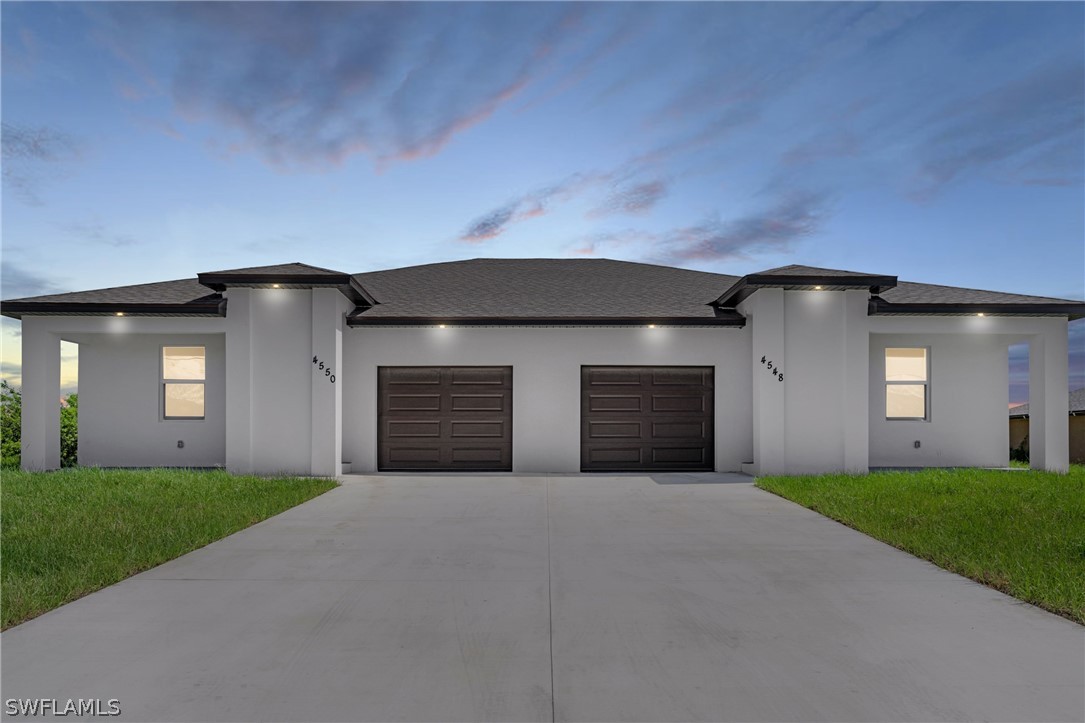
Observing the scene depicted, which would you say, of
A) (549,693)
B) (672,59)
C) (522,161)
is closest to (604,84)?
(672,59)

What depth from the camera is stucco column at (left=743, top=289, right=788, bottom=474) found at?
40.0 ft

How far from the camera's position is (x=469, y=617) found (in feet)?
14.0

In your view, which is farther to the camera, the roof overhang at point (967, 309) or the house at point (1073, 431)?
the house at point (1073, 431)

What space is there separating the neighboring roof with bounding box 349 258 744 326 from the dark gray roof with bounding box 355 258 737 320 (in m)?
0.02

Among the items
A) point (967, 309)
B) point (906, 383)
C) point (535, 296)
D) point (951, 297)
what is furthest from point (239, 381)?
point (951, 297)

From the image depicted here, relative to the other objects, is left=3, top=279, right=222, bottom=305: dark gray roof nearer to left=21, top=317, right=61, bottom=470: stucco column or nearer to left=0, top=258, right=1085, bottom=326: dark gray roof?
left=0, top=258, right=1085, bottom=326: dark gray roof

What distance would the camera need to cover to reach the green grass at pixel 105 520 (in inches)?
194

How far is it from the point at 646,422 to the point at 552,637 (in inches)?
385

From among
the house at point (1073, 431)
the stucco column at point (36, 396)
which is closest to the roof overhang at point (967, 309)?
the house at point (1073, 431)

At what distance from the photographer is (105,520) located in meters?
7.29

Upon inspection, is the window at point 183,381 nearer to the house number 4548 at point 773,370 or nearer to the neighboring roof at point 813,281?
the neighboring roof at point 813,281

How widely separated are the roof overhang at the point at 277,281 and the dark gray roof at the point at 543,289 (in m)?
1.29

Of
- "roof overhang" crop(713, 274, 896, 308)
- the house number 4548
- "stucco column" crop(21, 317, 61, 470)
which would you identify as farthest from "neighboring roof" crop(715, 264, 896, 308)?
"stucco column" crop(21, 317, 61, 470)

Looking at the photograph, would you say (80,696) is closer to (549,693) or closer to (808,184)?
(549,693)
